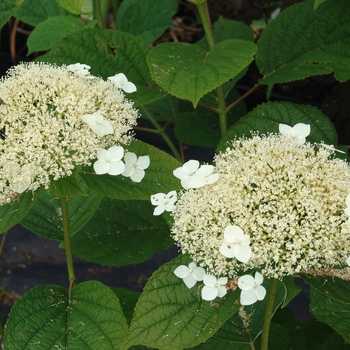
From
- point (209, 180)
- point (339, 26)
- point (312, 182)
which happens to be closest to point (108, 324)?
point (209, 180)

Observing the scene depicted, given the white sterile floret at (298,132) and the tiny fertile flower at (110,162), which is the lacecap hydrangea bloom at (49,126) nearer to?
the tiny fertile flower at (110,162)

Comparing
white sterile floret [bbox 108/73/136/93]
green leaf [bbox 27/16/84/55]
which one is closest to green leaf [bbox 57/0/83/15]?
green leaf [bbox 27/16/84/55]

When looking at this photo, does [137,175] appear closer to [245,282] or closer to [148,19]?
[245,282]

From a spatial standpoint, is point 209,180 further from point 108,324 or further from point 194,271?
point 108,324

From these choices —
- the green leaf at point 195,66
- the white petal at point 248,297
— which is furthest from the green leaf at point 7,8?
the white petal at point 248,297

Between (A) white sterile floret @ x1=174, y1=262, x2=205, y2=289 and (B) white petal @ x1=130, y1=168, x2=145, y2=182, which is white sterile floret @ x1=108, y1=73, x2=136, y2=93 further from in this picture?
(A) white sterile floret @ x1=174, y1=262, x2=205, y2=289

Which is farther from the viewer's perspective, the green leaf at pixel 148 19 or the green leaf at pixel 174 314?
the green leaf at pixel 148 19
